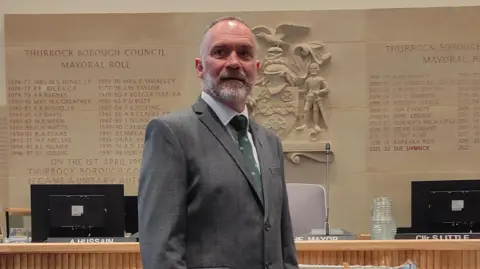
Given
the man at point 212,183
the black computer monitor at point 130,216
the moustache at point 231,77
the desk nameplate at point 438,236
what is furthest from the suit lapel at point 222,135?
the black computer monitor at point 130,216

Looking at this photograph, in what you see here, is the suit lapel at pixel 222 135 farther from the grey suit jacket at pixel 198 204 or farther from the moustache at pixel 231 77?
the moustache at pixel 231 77

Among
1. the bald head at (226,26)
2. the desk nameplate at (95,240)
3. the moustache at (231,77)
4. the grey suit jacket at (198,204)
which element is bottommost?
the desk nameplate at (95,240)

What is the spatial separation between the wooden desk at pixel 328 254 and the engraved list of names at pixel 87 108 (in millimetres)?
2717

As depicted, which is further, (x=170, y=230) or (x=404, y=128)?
(x=404, y=128)

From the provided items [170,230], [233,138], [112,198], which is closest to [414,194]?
[112,198]

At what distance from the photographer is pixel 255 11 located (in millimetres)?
5320

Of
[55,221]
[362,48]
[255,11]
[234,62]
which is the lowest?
[55,221]

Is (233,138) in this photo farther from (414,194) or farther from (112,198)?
(414,194)

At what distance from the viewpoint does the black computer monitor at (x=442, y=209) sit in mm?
2914

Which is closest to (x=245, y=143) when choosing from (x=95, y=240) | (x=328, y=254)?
(x=328, y=254)

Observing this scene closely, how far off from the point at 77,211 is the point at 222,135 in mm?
1614

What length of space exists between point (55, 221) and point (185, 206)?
1.66 m

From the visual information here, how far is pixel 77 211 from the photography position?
2881 millimetres

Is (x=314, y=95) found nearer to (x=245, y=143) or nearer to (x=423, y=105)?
(x=423, y=105)
